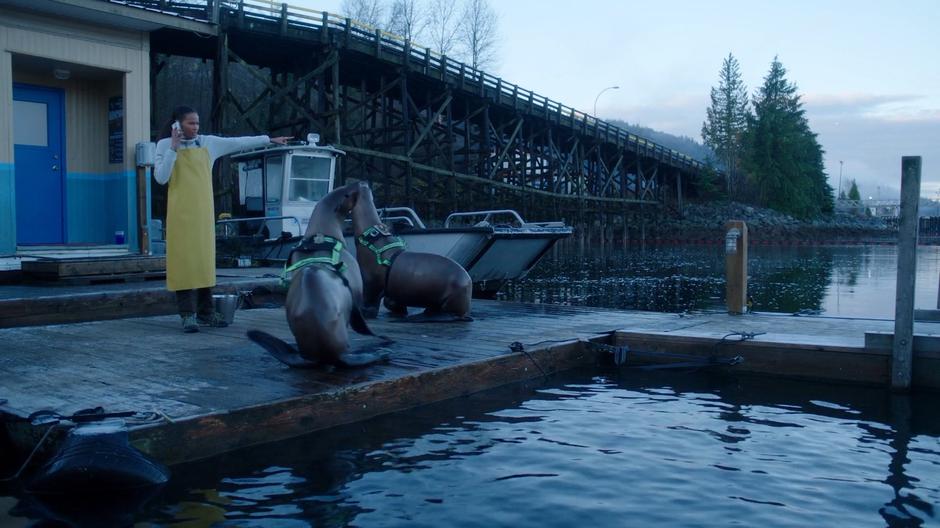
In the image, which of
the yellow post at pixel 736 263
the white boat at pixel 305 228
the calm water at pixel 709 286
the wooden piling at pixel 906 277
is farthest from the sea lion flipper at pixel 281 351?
the calm water at pixel 709 286

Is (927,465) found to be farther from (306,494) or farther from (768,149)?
(768,149)

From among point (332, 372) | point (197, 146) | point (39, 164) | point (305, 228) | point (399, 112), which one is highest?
point (399, 112)

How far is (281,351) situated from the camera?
17.6 ft

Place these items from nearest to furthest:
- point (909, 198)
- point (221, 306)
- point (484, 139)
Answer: point (909, 198) < point (221, 306) < point (484, 139)

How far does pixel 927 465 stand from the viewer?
454cm

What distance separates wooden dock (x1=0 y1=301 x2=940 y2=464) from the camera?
13.9ft

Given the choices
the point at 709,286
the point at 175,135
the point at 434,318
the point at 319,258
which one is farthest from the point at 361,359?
the point at 709,286

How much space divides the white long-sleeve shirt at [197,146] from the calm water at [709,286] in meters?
6.96

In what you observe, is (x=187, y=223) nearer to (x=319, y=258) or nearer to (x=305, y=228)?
(x=319, y=258)

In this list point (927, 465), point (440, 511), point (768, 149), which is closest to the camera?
point (440, 511)

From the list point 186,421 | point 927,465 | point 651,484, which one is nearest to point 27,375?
point 186,421

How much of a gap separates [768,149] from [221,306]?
68172 mm

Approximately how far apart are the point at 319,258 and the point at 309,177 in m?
9.76

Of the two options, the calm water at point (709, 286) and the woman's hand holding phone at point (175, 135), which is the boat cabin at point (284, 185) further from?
the woman's hand holding phone at point (175, 135)
